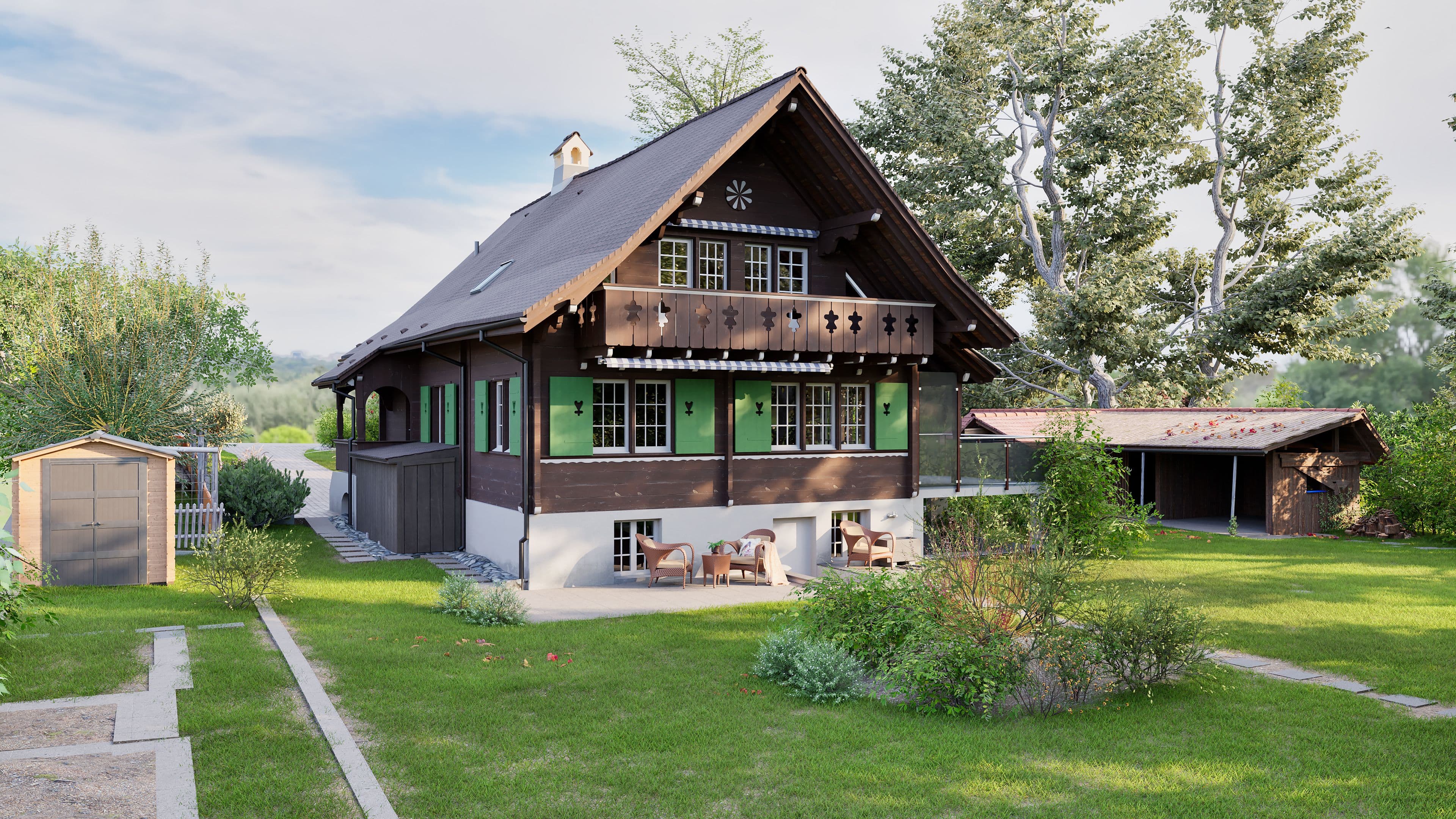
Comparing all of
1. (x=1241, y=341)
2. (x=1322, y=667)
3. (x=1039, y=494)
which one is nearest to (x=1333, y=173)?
(x=1241, y=341)

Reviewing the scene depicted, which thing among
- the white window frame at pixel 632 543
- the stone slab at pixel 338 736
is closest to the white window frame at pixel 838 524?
the white window frame at pixel 632 543

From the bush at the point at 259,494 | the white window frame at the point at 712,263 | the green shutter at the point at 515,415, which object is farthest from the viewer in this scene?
the bush at the point at 259,494

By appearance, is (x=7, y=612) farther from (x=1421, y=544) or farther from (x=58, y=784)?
(x=1421, y=544)

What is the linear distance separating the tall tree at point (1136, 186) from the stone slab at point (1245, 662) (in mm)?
19634

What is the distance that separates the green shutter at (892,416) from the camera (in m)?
18.2

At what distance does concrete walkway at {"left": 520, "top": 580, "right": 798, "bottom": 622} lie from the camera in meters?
13.3

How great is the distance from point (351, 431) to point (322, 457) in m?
20.5

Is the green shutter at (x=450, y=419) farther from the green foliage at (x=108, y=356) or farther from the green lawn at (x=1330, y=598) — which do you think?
the green lawn at (x=1330, y=598)

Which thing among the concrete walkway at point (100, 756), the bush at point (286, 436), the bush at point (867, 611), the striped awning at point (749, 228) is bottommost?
the concrete walkway at point (100, 756)

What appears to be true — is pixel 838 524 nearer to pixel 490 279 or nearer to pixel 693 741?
pixel 490 279

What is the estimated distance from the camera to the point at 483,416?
57.0 ft

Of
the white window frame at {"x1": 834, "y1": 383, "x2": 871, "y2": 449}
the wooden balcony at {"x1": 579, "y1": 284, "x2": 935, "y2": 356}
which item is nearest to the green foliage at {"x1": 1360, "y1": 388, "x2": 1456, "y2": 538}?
the white window frame at {"x1": 834, "y1": 383, "x2": 871, "y2": 449}

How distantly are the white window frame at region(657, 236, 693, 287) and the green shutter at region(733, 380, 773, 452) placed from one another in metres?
1.89

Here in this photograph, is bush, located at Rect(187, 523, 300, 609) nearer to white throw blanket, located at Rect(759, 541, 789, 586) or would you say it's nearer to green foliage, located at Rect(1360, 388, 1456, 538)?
white throw blanket, located at Rect(759, 541, 789, 586)
